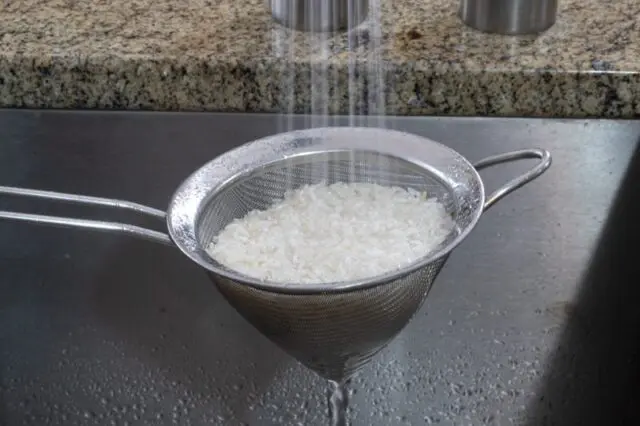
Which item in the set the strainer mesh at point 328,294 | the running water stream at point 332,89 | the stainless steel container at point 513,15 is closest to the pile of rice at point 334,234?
the strainer mesh at point 328,294

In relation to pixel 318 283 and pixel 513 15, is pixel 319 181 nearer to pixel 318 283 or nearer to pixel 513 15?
pixel 318 283

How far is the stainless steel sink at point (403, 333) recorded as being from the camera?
0.94 metres

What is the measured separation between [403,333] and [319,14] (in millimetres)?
327

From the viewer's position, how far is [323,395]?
3.10 feet

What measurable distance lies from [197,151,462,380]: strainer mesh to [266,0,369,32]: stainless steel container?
0.69ft

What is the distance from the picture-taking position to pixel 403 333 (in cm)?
96

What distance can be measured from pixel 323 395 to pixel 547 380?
0.22 meters

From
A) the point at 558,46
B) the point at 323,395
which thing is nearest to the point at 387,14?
the point at 558,46

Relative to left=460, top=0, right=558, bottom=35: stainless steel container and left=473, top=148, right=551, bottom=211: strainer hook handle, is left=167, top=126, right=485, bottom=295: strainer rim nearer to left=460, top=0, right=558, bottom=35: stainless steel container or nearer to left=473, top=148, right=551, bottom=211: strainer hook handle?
left=473, top=148, right=551, bottom=211: strainer hook handle

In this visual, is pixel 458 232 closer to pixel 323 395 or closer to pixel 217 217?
pixel 217 217

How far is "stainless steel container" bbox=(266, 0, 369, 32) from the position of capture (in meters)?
0.96

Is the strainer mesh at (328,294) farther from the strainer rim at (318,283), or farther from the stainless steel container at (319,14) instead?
the stainless steel container at (319,14)

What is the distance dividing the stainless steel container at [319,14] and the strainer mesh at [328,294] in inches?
8.3

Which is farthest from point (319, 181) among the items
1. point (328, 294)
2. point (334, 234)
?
point (328, 294)
